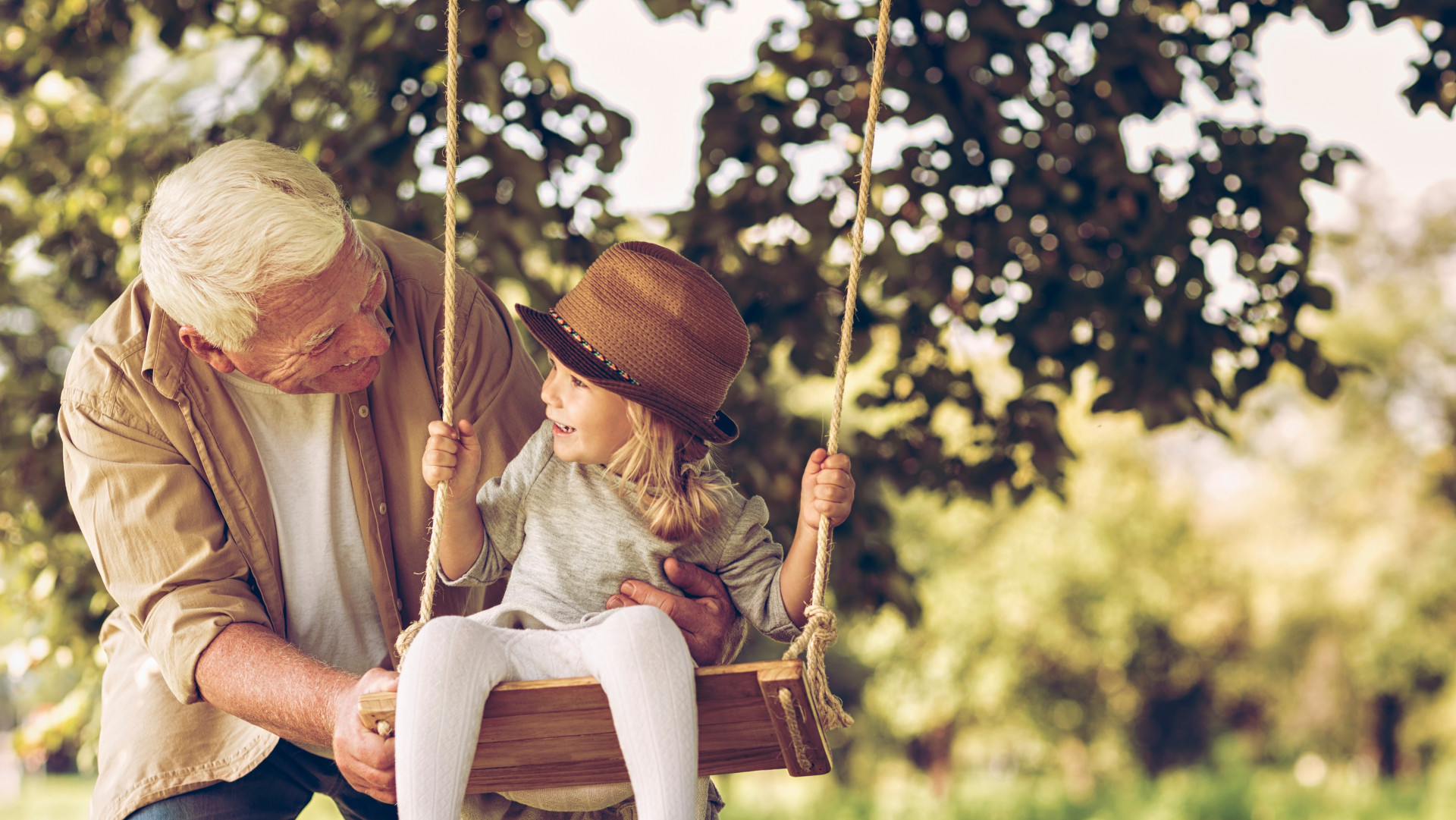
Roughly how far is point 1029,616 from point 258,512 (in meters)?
17.5

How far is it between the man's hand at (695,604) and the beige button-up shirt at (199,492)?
0.40 metres

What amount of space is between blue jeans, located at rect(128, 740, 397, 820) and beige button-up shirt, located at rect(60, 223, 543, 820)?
0.08 feet

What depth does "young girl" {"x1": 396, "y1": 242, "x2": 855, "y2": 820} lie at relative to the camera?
182 cm

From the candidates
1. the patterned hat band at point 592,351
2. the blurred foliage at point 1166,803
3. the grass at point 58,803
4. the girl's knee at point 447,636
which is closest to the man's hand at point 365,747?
the girl's knee at point 447,636

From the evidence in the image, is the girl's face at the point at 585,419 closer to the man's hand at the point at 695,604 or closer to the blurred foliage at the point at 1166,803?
the man's hand at the point at 695,604

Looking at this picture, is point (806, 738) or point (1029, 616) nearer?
point (806, 738)

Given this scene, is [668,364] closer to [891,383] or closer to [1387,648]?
[891,383]

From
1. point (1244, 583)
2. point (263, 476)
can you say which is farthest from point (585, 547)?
point (1244, 583)

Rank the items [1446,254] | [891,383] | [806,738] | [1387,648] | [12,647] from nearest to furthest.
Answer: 1. [806,738]
2. [891,383]
3. [12,647]
4. [1387,648]
5. [1446,254]

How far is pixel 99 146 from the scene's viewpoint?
396cm

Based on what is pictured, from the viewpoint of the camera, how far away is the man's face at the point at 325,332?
1958 millimetres

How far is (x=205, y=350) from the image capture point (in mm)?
2051

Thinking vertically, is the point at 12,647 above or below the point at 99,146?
below

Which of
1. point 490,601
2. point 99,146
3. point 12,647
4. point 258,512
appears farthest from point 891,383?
point 12,647
